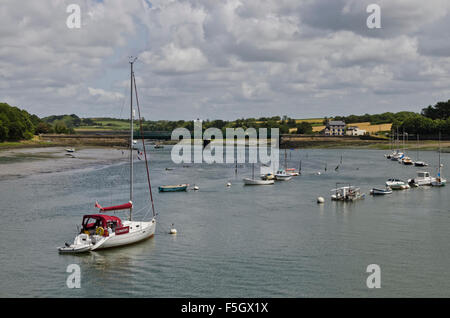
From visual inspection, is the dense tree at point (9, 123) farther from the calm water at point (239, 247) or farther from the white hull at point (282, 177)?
the white hull at point (282, 177)

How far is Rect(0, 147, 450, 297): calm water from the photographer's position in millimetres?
35156

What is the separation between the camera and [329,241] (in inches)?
1932

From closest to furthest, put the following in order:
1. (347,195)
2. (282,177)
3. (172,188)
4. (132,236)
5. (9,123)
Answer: (132,236)
(347,195)
(172,188)
(282,177)
(9,123)

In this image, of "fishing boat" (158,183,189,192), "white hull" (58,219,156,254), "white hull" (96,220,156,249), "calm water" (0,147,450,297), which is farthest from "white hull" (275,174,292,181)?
"white hull" (58,219,156,254)

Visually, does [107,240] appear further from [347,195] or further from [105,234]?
[347,195]

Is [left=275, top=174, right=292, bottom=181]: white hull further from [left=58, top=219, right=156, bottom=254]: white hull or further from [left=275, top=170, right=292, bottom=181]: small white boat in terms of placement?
[left=58, top=219, right=156, bottom=254]: white hull

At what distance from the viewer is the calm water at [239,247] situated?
3516 centimetres

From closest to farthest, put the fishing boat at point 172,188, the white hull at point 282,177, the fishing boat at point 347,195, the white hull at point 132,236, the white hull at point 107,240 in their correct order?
the white hull at point 107,240
the white hull at point 132,236
the fishing boat at point 347,195
the fishing boat at point 172,188
the white hull at point 282,177

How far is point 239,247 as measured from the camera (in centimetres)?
4609

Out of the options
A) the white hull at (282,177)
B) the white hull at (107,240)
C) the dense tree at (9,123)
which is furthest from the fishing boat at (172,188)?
the dense tree at (9,123)

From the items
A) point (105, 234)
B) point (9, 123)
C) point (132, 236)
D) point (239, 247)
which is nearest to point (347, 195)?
point (239, 247)
